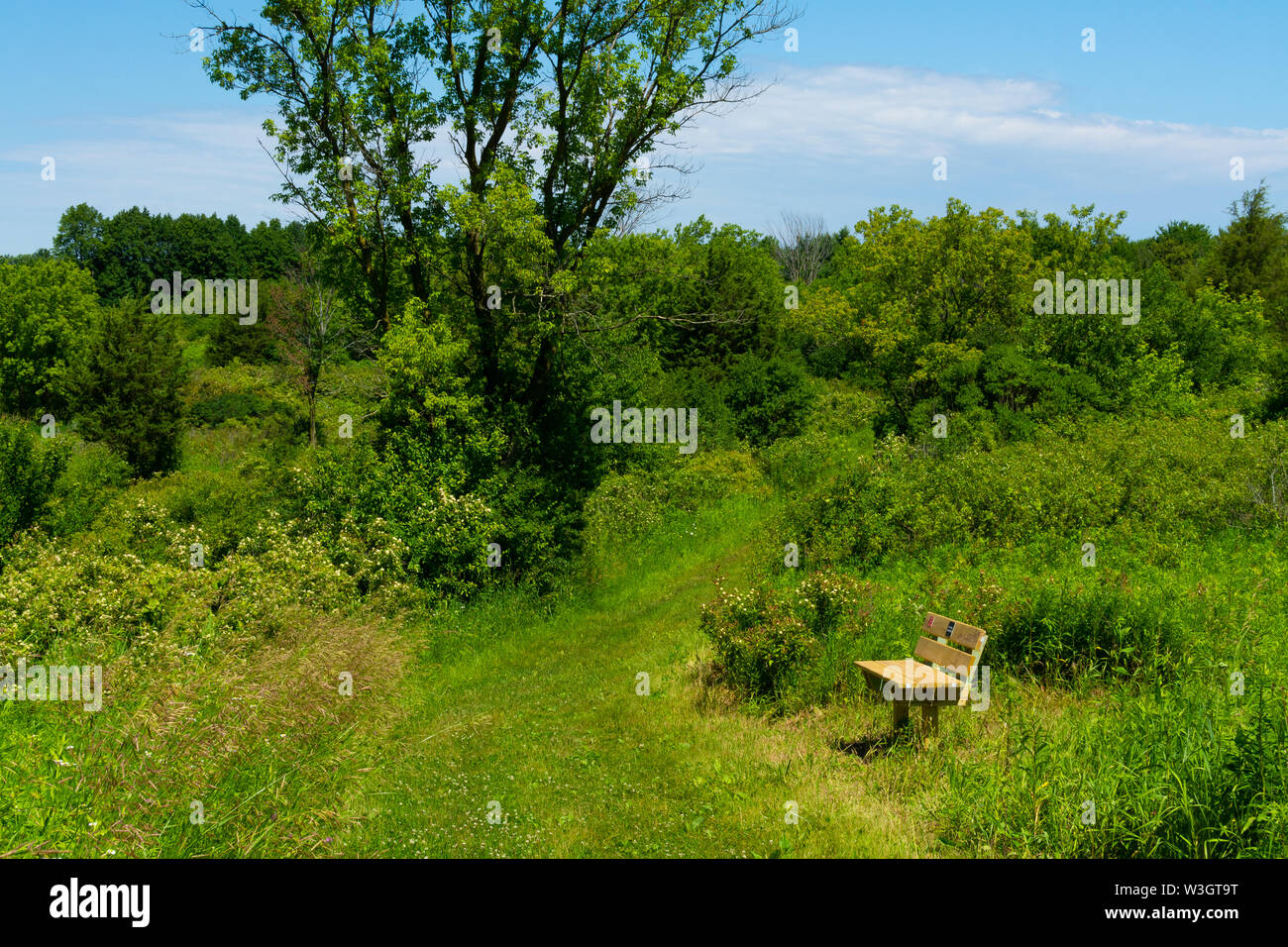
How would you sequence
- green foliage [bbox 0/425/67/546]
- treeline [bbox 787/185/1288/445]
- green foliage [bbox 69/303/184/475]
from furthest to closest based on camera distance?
green foliage [bbox 69/303/184/475]
treeline [bbox 787/185/1288/445]
green foliage [bbox 0/425/67/546]

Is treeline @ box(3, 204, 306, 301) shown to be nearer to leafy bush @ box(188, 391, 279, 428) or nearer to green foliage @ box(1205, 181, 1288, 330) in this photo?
leafy bush @ box(188, 391, 279, 428)

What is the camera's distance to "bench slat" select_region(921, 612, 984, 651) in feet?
25.0

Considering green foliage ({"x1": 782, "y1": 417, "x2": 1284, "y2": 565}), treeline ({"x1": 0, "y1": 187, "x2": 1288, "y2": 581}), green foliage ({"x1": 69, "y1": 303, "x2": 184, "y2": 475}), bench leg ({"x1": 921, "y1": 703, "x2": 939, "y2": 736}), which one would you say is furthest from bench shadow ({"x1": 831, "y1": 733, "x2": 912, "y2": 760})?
green foliage ({"x1": 69, "y1": 303, "x2": 184, "y2": 475})

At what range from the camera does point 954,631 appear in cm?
790

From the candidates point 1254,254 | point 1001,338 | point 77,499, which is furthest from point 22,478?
point 1254,254

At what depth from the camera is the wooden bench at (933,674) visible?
6.98 m

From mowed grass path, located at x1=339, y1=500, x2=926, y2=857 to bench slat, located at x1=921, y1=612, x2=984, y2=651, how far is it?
1.45m

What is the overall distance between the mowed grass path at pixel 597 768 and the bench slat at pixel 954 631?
145 cm

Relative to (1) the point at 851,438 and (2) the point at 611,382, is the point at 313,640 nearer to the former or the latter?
(2) the point at 611,382

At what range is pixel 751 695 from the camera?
9.36 m

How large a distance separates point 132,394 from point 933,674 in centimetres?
3542

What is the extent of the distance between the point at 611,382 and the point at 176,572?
952 cm

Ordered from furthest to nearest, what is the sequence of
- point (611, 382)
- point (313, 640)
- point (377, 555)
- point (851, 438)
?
1. point (851, 438)
2. point (611, 382)
3. point (377, 555)
4. point (313, 640)

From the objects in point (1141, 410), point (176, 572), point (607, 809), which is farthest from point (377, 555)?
point (1141, 410)
